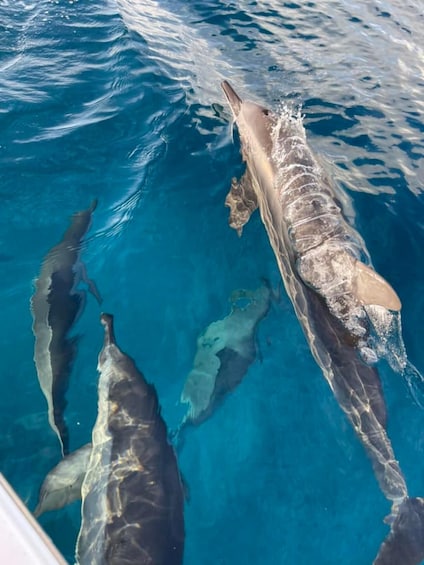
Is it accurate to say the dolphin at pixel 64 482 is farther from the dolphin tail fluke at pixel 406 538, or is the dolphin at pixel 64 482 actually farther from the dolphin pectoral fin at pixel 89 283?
the dolphin tail fluke at pixel 406 538

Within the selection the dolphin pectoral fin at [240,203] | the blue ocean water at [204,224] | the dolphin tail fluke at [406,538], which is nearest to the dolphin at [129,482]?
the blue ocean water at [204,224]

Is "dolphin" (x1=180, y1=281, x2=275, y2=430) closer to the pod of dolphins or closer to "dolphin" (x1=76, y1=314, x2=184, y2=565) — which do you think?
the pod of dolphins

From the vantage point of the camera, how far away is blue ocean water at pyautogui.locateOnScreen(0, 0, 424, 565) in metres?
5.47

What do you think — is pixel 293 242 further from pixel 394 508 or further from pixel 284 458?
pixel 394 508

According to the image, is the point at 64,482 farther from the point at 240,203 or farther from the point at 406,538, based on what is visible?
the point at 240,203

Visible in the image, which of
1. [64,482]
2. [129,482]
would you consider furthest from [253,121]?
[64,482]

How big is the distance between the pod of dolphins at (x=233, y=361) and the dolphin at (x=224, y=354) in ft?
0.04

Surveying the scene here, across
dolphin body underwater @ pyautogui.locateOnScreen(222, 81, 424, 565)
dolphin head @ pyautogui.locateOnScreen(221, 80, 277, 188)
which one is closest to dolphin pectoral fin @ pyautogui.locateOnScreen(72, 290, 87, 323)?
dolphin body underwater @ pyautogui.locateOnScreen(222, 81, 424, 565)

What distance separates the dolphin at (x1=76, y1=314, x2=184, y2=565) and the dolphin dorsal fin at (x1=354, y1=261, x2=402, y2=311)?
2.52m

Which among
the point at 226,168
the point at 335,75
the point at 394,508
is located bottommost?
the point at 394,508

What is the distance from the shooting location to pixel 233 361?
6438 millimetres

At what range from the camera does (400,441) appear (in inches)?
231

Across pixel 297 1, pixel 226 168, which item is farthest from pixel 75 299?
pixel 297 1

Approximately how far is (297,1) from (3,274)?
12.6 meters
